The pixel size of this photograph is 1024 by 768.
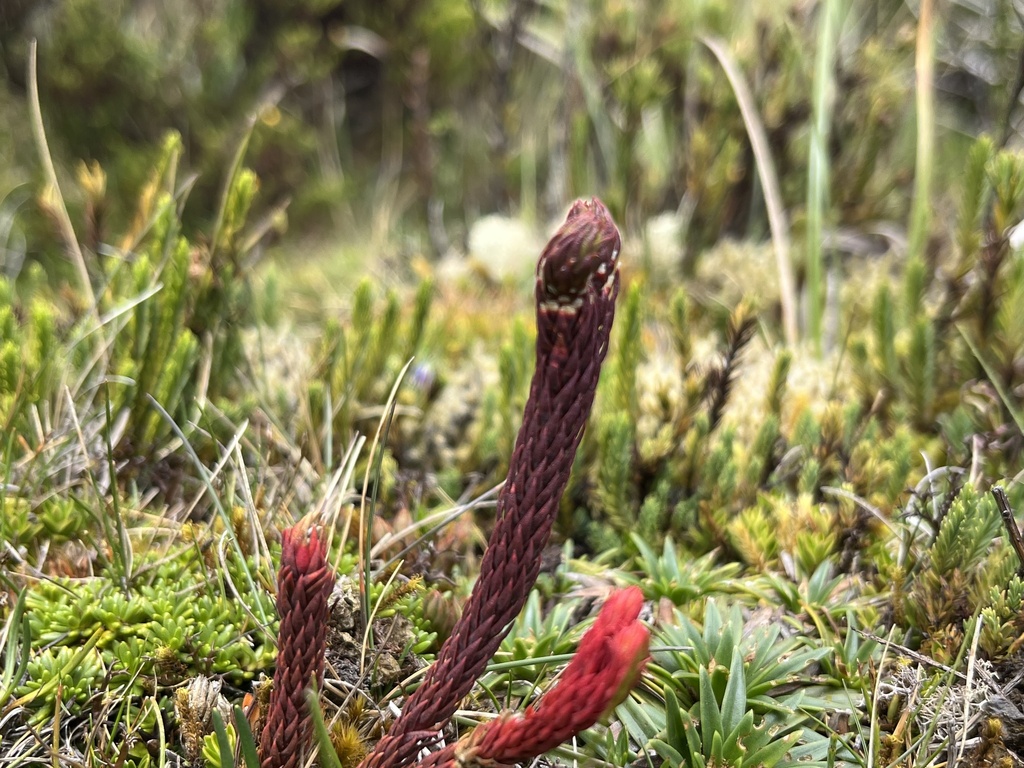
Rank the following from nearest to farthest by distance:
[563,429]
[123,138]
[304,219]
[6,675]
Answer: [563,429] < [6,675] < [123,138] < [304,219]

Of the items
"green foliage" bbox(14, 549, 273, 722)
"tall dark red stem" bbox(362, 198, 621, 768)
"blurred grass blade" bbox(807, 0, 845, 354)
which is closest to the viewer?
"tall dark red stem" bbox(362, 198, 621, 768)

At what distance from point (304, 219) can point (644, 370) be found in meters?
3.75

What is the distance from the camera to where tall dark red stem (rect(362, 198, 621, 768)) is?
860 millimetres

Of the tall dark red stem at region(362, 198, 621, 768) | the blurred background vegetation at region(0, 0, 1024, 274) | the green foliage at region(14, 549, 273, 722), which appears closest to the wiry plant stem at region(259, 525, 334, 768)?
the tall dark red stem at region(362, 198, 621, 768)

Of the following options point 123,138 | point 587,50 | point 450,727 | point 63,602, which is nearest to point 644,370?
point 450,727

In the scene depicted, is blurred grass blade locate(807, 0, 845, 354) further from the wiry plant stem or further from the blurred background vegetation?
the wiry plant stem

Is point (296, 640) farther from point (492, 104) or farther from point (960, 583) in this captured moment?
point (492, 104)

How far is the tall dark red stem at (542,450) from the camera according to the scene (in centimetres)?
86

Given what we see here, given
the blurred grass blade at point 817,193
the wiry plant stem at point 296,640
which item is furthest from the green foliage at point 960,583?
the blurred grass blade at point 817,193

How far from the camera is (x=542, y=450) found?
0.93 meters

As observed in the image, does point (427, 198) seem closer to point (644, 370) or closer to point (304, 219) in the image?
point (304, 219)

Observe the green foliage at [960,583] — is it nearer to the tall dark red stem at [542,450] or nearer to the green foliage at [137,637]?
the tall dark red stem at [542,450]

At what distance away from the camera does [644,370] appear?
271cm

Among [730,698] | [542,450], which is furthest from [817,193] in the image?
[542,450]
